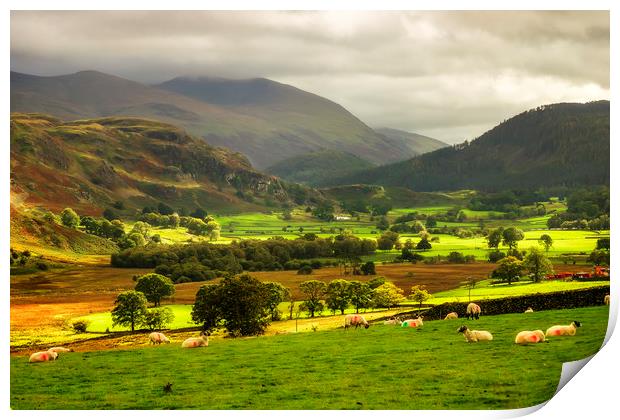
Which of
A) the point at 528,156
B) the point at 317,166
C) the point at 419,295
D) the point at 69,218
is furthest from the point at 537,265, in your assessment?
the point at 69,218

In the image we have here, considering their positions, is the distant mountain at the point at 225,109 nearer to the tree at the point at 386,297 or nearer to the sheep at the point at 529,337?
the tree at the point at 386,297

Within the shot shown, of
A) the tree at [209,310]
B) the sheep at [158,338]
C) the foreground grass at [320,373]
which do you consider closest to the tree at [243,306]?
the tree at [209,310]

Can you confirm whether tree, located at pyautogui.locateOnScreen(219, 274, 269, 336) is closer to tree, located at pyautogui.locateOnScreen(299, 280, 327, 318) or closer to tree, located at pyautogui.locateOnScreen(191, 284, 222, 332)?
tree, located at pyautogui.locateOnScreen(191, 284, 222, 332)

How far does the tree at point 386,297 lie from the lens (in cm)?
2628

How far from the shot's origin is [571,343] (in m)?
22.1

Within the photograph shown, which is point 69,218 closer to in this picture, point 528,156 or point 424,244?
point 424,244

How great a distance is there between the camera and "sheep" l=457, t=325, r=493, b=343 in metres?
22.4

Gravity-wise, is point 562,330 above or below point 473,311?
below

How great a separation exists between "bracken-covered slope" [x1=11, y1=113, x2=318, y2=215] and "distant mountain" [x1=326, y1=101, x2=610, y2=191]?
237 inches

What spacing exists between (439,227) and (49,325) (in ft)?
50.6

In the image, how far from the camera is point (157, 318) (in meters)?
24.8

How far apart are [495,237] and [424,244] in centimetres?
281
